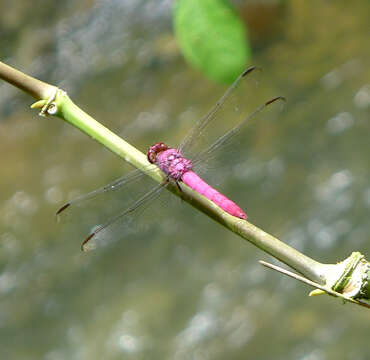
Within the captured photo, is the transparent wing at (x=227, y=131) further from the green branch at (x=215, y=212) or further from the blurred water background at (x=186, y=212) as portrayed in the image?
the blurred water background at (x=186, y=212)

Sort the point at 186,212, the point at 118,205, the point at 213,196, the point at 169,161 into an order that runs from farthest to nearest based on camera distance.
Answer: the point at 186,212 < the point at 118,205 < the point at 169,161 < the point at 213,196

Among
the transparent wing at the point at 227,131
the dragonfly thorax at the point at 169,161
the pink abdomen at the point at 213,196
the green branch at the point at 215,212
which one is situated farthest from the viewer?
the transparent wing at the point at 227,131

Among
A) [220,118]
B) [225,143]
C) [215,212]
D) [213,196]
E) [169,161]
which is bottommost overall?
[215,212]

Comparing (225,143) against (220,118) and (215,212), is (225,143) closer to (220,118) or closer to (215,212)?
(220,118)

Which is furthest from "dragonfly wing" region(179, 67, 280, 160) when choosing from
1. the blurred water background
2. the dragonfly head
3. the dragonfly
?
the blurred water background

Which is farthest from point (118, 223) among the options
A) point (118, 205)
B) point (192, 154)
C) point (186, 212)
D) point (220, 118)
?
point (186, 212)

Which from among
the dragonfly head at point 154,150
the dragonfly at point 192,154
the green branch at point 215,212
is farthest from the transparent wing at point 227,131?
the green branch at point 215,212
